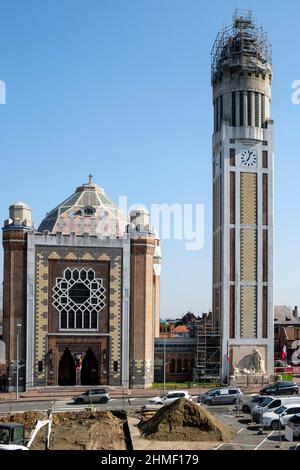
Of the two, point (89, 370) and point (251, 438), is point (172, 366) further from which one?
point (251, 438)

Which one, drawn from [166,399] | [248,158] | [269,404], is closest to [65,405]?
[166,399]

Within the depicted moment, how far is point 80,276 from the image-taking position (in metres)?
62.9

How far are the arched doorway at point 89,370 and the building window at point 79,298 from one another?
2824 mm

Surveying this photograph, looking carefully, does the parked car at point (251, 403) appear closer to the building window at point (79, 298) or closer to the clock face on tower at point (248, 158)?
the building window at point (79, 298)

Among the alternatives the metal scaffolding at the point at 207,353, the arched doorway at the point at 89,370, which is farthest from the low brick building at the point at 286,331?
the arched doorway at the point at 89,370

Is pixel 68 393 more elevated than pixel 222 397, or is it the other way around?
pixel 222 397

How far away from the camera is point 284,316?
10062 cm

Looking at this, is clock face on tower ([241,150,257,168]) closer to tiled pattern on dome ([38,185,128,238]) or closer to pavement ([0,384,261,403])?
tiled pattern on dome ([38,185,128,238])

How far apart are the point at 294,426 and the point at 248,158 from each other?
37.1 meters

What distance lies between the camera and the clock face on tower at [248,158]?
224 ft

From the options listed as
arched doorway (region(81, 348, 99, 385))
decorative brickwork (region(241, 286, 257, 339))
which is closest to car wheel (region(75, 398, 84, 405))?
arched doorway (region(81, 348, 99, 385))

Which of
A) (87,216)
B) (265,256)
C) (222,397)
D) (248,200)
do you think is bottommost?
(222,397)
